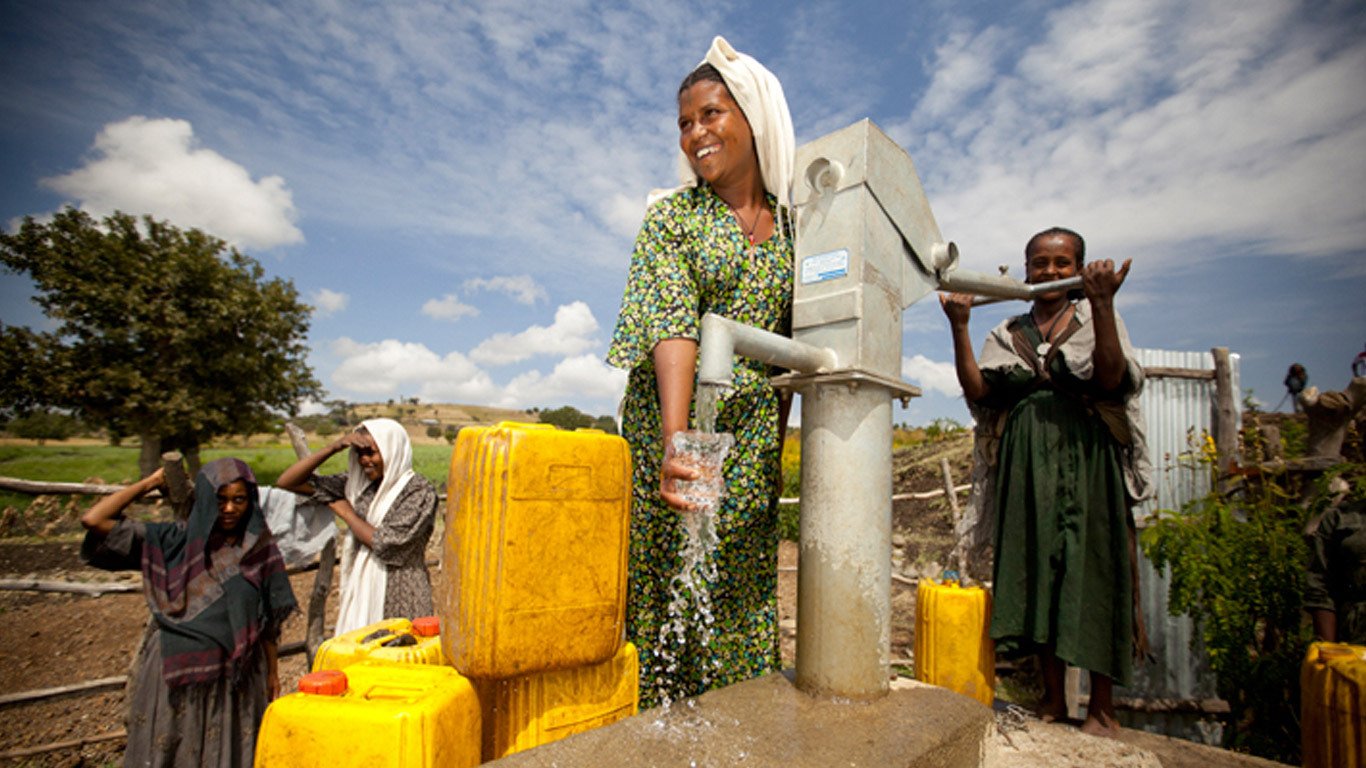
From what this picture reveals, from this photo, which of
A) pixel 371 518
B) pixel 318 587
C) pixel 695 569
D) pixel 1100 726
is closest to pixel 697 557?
pixel 695 569

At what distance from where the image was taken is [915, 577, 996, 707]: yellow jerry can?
219 cm

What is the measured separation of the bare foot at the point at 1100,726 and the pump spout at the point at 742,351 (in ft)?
5.43

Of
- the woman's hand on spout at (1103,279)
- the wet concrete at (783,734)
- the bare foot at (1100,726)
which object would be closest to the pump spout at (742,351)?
the wet concrete at (783,734)

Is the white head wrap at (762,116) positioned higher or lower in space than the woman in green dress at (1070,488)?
higher

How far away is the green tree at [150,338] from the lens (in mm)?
20047

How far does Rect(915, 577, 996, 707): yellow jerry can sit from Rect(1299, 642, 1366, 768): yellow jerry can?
2.89ft

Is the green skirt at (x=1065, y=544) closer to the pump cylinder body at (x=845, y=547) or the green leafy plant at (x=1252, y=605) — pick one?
the pump cylinder body at (x=845, y=547)

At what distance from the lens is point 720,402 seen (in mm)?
1658

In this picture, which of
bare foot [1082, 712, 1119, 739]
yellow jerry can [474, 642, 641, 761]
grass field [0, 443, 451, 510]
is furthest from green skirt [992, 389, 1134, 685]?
grass field [0, 443, 451, 510]

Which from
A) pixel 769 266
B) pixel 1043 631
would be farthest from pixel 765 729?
pixel 1043 631

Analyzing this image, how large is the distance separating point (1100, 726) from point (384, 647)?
90.3 inches

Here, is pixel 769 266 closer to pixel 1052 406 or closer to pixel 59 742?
pixel 1052 406

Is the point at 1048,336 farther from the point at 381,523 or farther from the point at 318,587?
the point at 318,587

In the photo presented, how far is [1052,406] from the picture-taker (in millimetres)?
2344
